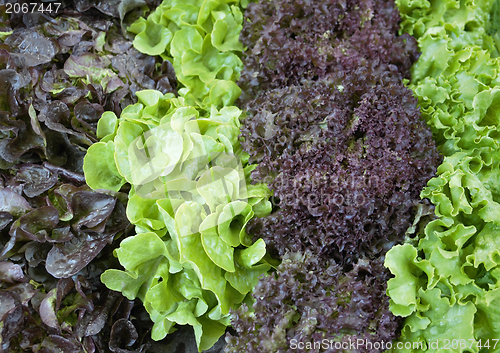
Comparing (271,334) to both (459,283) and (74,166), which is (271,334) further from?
(74,166)

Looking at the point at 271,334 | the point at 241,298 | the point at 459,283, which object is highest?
the point at 459,283

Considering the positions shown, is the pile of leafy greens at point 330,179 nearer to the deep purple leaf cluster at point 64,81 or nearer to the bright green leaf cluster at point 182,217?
the bright green leaf cluster at point 182,217

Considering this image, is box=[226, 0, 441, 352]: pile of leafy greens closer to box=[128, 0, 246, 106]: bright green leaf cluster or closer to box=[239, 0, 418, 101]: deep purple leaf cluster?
box=[239, 0, 418, 101]: deep purple leaf cluster

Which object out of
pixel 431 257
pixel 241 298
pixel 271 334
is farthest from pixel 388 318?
pixel 241 298

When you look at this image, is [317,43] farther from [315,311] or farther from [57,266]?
[57,266]

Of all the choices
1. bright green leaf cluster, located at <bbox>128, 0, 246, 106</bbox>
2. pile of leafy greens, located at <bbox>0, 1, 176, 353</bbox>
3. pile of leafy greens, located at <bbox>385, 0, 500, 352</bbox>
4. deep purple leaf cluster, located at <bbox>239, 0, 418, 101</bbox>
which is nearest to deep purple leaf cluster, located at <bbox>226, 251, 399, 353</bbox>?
pile of leafy greens, located at <bbox>385, 0, 500, 352</bbox>

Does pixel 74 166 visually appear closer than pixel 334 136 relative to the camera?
No
